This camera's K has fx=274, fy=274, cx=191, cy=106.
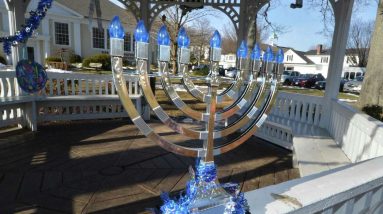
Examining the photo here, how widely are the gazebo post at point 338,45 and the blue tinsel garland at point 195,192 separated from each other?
14.0 feet

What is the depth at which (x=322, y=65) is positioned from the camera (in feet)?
174

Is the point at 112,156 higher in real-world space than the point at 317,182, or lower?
lower

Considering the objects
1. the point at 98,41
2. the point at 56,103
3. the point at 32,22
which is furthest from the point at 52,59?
the point at 32,22

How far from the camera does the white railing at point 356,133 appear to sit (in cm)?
300

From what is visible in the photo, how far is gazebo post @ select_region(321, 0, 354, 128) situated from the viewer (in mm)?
4699

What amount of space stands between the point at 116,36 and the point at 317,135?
14.9ft

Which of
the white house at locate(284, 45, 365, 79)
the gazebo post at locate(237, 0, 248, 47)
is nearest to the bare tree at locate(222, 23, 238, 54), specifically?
the white house at locate(284, 45, 365, 79)

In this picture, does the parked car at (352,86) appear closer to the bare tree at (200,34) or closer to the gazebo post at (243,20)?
the bare tree at (200,34)

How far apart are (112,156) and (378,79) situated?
18.7ft

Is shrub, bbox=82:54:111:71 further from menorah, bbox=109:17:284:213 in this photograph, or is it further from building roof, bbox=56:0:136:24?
menorah, bbox=109:17:284:213

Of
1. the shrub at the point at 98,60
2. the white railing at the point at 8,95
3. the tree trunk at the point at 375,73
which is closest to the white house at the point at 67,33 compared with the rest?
the shrub at the point at 98,60

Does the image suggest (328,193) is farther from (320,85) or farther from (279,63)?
(320,85)

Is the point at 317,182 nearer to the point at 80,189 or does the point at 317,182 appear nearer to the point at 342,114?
the point at 80,189

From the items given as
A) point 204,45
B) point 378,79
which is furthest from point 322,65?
point 378,79
